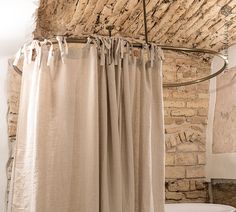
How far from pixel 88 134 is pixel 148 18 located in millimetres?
1615

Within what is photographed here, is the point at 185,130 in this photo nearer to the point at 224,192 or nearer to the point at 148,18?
the point at 224,192

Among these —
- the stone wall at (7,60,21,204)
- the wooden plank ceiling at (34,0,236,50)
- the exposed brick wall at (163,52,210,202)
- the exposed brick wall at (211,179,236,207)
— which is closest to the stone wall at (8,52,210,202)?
the exposed brick wall at (163,52,210,202)

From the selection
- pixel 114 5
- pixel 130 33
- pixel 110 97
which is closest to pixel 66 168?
pixel 110 97

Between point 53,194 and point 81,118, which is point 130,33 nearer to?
point 81,118

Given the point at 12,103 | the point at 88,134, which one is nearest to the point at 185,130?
the point at 12,103

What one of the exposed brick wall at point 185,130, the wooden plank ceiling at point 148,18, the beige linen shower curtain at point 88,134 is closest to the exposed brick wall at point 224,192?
the exposed brick wall at point 185,130

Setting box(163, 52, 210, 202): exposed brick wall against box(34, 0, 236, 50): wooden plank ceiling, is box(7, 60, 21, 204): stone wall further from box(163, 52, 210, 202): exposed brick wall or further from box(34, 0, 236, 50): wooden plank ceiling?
box(163, 52, 210, 202): exposed brick wall

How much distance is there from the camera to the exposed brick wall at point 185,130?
3.08 meters

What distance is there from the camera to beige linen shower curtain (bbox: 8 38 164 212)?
3.81 ft

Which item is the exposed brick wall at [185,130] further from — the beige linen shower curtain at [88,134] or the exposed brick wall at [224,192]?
the beige linen shower curtain at [88,134]

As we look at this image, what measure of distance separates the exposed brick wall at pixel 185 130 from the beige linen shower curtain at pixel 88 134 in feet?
6.06

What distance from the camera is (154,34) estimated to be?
2.90 m

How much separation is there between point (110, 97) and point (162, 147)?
0.97 ft

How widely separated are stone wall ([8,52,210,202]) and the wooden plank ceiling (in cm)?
35
